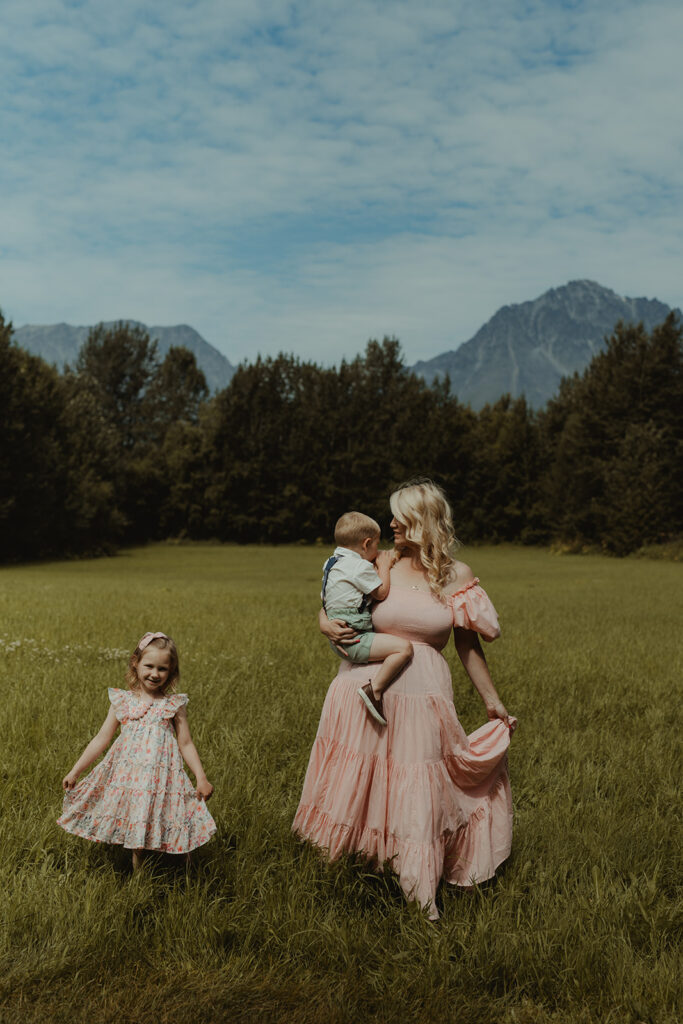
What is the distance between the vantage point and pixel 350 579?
3900mm

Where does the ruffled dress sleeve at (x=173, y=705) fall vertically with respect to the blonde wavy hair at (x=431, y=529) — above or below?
below

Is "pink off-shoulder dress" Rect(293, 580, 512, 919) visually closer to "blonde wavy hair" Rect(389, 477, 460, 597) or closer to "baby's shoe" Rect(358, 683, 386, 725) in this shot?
"baby's shoe" Rect(358, 683, 386, 725)

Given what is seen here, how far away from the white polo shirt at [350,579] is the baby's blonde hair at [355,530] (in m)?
0.06

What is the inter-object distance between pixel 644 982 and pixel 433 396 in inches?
2197

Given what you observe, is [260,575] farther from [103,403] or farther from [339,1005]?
[103,403]

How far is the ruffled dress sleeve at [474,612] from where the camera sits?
399 centimetres

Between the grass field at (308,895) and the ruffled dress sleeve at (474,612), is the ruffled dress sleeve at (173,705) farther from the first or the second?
the ruffled dress sleeve at (474,612)

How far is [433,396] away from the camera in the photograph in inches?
2280

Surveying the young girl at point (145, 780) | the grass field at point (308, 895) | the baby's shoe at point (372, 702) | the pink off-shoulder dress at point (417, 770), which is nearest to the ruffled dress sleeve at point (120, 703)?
the young girl at point (145, 780)

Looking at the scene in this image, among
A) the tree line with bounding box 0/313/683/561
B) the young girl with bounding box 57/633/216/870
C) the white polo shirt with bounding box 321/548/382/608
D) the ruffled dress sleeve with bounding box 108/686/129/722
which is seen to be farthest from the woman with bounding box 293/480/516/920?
the tree line with bounding box 0/313/683/561

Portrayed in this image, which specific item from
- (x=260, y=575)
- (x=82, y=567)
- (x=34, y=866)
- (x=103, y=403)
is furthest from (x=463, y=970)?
(x=103, y=403)

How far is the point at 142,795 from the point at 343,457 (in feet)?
171

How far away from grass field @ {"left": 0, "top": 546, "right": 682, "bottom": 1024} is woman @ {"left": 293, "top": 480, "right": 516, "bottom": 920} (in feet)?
0.63

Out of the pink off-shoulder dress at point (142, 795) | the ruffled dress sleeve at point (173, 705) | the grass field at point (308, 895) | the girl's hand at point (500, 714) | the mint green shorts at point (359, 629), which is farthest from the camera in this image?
the girl's hand at point (500, 714)
